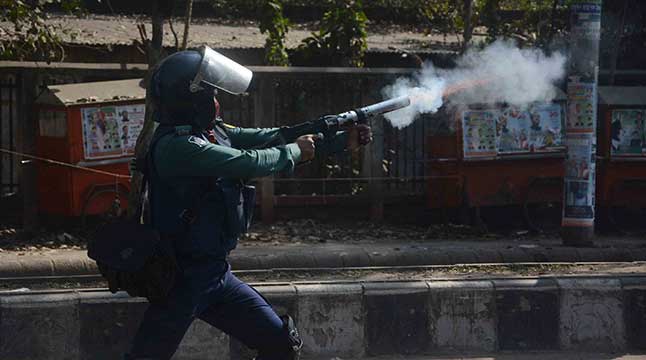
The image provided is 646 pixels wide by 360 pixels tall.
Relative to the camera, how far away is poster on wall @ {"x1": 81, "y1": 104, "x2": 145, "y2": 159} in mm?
10414

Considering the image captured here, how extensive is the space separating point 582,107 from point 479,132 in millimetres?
2300

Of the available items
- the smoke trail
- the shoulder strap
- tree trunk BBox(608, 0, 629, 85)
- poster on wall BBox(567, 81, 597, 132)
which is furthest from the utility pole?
the shoulder strap

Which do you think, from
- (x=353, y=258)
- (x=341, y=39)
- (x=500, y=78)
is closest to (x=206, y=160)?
(x=353, y=258)

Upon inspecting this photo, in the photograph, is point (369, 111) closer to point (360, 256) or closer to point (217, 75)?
point (217, 75)

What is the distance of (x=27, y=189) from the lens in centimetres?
1059

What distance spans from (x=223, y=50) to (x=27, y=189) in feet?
14.7

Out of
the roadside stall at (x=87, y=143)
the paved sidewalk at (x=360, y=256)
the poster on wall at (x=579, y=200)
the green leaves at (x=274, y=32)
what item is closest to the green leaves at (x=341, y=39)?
the green leaves at (x=274, y=32)

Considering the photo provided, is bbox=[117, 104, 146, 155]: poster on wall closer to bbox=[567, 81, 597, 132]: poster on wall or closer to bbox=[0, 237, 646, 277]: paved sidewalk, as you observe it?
bbox=[0, 237, 646, 277]: paved sidewalk

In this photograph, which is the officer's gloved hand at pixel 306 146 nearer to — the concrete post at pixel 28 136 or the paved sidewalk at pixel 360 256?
the paved sidewalk at pixel 360 256

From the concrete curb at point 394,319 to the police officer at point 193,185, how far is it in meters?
1.90

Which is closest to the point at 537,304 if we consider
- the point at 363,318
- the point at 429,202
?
the point at 363,318

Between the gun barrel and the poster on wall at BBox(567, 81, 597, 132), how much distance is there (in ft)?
13.1

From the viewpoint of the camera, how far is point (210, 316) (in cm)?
455

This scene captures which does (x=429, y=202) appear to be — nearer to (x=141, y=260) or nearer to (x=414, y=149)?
Result: (x=414, y=149)
